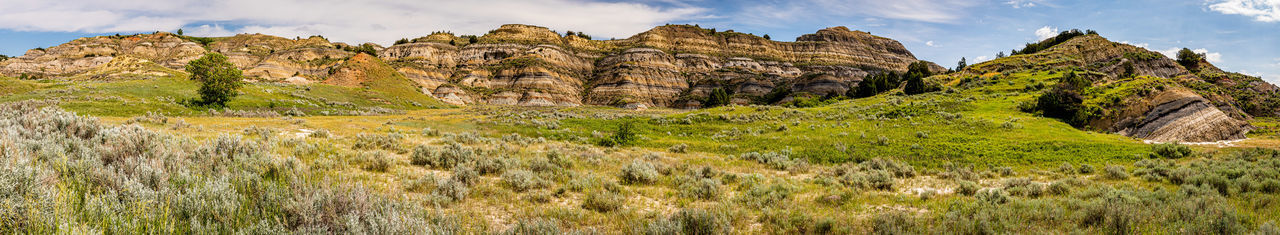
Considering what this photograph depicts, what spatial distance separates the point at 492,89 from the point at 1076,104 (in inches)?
3925

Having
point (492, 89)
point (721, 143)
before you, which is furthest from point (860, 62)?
point (721, 143)

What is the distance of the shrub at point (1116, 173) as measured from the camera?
1050 centimetres

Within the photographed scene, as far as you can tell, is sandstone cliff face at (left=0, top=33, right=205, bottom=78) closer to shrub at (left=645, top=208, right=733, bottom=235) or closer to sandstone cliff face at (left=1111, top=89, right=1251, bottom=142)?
shrub at (left=645, top=208, right=733, bottom=235)

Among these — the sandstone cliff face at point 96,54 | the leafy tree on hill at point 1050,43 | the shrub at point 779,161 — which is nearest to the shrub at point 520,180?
the shrub at point 779,161

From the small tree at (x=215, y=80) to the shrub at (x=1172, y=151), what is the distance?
4968cm

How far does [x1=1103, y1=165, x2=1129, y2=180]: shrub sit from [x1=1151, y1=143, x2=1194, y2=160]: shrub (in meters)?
3.70

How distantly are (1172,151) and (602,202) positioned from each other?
18052mm

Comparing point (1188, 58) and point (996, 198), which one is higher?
point (1188, 58)

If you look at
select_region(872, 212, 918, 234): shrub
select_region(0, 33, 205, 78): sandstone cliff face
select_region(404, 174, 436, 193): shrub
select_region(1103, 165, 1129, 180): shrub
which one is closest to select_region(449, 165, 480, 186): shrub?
select_region(404, 174, 436, 193): shrub

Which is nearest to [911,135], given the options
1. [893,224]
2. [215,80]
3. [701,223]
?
[893,224]

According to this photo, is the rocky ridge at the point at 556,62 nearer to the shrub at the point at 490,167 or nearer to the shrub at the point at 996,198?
the shrub at the point at 490,167

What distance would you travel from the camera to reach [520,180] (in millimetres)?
7781

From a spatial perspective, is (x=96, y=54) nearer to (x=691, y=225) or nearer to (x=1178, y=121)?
(x=691, y=225)

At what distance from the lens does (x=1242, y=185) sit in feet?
26.4
